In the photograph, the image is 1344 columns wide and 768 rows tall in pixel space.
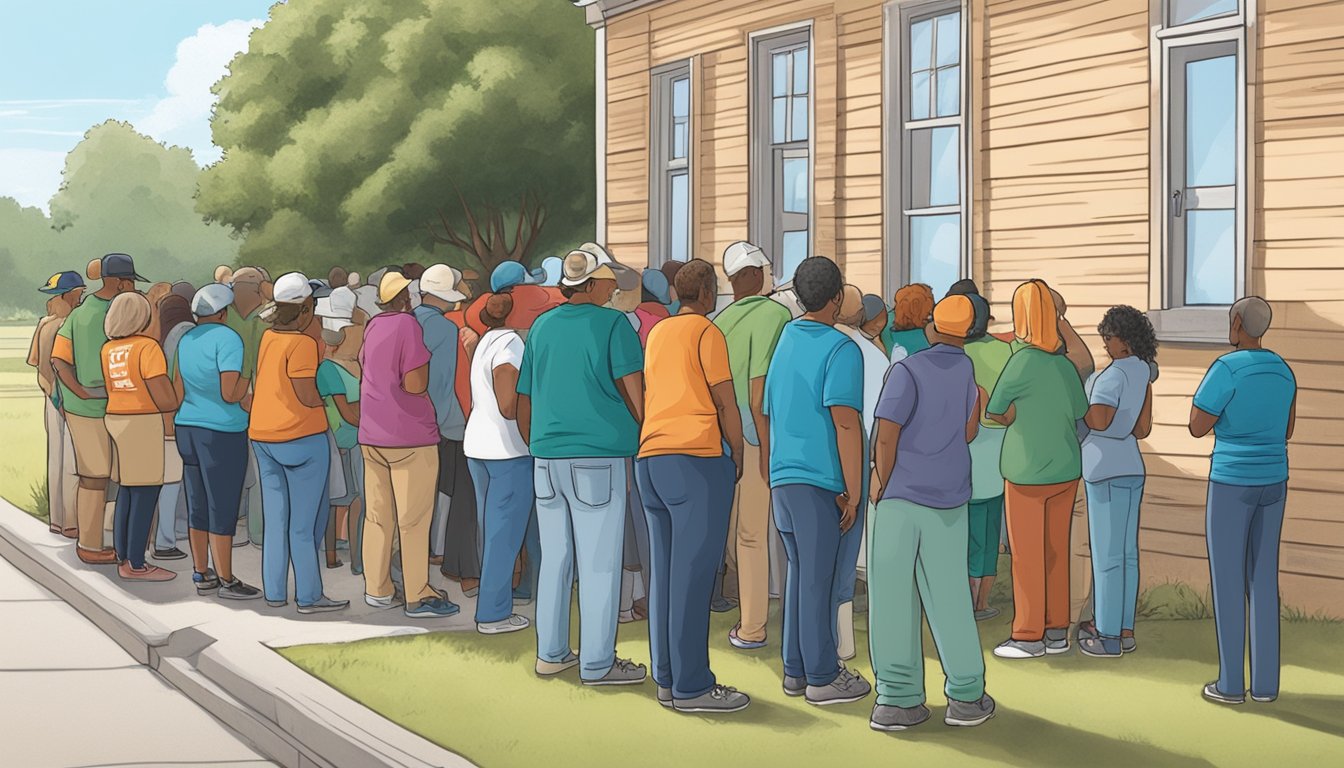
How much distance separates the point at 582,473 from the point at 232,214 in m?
30.7

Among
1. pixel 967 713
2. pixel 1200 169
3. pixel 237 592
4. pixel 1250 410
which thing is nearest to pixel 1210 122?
pixel 1200 169

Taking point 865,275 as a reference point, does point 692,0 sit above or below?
above

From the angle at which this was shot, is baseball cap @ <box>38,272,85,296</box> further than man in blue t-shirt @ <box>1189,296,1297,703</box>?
Yes

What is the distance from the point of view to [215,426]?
9625mm

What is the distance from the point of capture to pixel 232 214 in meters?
36.3

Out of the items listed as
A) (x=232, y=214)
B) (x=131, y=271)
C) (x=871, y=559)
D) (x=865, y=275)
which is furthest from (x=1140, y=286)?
(x=232, y=214)

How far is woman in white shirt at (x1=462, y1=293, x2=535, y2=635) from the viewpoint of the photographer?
27.3 ft

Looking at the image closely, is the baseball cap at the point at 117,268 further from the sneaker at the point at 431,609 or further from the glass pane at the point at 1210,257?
the glass pane at the point at 1210,257

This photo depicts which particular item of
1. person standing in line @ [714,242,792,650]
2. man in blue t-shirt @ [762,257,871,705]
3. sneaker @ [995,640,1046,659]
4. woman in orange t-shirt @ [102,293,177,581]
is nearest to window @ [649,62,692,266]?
woman in orange t-shirt @ [102,293,177,581]

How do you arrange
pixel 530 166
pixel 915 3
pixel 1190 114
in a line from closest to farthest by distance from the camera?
pixel 1190 114 < pixel 915 3 < pixel 530 166

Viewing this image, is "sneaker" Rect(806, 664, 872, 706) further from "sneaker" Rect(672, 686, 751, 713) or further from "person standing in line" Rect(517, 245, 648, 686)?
"person standing in line" Rect(517, 245, 648, 686)

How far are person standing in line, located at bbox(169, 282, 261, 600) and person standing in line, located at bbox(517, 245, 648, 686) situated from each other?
8.54 ft

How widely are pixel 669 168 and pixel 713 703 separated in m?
8.94

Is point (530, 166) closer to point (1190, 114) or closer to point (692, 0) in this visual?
point (692, 0)
